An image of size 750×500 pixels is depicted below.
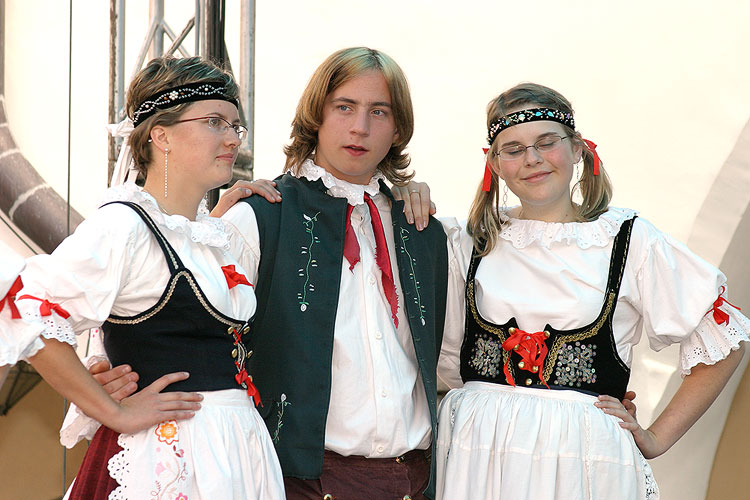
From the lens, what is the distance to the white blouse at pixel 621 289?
1.99 m

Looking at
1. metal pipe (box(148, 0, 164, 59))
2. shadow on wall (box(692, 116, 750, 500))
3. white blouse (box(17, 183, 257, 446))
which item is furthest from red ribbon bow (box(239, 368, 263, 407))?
shadow on wall (box(692, 116, 750, 500))

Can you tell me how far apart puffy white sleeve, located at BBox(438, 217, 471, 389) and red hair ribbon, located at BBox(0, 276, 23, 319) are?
1.06 metres

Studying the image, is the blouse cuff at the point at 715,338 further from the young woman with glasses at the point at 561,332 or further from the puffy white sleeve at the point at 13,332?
the puffy white sleeve at the point at 13,332

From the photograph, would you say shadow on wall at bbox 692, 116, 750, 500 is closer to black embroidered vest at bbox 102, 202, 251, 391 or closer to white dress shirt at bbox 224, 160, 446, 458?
white dress shirt at bbox 224, 160, 446, 458

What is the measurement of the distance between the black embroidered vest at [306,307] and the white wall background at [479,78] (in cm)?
194

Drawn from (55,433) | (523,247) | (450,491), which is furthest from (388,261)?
(55,433)

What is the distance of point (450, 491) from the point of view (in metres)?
1.97

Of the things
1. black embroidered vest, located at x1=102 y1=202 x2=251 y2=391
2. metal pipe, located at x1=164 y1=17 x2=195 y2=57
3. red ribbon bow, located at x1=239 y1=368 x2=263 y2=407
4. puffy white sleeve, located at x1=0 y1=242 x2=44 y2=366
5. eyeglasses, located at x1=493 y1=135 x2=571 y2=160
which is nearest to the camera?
puffy white sleeve, located at x1=0 y1=242 x2=44 y2=366

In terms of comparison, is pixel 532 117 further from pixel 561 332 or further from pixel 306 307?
pixel 306 307

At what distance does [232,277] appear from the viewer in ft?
5.59

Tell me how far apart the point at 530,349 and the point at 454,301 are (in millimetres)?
268

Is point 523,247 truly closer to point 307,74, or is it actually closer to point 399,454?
point 399,454

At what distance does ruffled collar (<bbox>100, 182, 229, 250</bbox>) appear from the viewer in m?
1.63

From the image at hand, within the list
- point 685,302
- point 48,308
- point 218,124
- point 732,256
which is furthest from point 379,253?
point 732,256
